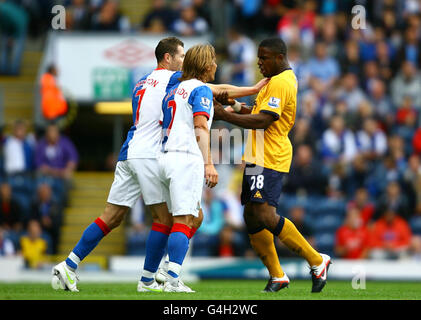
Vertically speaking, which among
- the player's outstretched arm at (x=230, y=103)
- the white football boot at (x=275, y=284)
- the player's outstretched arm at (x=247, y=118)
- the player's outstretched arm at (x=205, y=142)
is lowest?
the white football boot at (x=275, y=284)

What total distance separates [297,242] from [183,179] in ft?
4.53

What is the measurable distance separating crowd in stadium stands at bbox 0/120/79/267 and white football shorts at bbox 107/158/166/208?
631 centimetres

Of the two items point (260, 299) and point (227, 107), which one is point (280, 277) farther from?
point (227, 107)

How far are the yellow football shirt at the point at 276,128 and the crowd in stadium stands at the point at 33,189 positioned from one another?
670 cm

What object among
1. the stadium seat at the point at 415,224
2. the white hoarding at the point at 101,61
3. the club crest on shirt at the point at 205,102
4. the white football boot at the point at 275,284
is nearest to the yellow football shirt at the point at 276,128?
the club crest on shirt at the point at 205,102

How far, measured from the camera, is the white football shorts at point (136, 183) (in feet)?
27.1

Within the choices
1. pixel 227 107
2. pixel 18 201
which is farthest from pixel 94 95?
pixel 227 107

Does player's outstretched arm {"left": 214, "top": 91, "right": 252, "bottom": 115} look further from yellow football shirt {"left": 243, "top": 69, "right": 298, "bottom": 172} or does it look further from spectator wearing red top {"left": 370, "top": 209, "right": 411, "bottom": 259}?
spectator wearing red top {"left": 370, "top": 209, "right": 411, "bottom": 259}

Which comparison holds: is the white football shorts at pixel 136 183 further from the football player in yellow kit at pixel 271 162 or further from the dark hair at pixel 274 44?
the dark hair at pixel 274 44

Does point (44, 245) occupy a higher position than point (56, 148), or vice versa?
point (56, 148)

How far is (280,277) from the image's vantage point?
873 cm

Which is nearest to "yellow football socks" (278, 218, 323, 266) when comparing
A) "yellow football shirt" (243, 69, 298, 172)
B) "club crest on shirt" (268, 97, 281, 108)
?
"yellow football shirt" (243, 69, 298, 172)

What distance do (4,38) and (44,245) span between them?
21.6 feet

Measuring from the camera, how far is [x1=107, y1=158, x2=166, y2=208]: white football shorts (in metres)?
8.26
